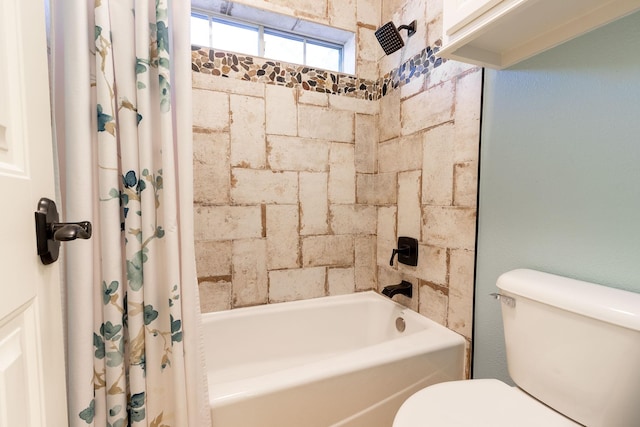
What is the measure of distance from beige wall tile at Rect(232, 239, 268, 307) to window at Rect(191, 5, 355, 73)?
114 cm

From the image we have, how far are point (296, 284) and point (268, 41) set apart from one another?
1.58 metres

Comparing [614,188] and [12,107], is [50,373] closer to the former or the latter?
[12,107]

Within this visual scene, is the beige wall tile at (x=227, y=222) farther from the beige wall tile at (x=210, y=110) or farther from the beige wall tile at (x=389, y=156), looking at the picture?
the beige wall tile at (x=389, y=156)

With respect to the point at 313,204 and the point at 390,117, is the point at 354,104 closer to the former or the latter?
the point at 390,117

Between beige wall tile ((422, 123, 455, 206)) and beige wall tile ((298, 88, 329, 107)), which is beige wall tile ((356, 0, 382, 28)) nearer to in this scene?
beige wall tile ((298, 88, 329, 107))

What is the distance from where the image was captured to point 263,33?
72.5 inches

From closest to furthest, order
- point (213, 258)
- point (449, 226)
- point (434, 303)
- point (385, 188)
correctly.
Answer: point (449, 226) < point (434, 303) < point (213, 258) < point (385, 188)

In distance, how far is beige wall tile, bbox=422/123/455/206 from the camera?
4.71 feet

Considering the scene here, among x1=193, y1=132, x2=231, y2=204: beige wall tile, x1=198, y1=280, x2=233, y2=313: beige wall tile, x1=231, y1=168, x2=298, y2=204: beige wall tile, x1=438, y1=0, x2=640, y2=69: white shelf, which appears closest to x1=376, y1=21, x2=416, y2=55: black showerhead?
x1=438, y1=0, x2=640, y2=69: white shelf

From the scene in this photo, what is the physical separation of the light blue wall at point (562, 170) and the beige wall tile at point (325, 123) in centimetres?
87

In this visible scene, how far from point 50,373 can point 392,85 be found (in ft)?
6.48

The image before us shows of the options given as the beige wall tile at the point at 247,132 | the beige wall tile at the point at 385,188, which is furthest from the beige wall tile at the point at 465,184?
the beige wall tile at the point at 247,132

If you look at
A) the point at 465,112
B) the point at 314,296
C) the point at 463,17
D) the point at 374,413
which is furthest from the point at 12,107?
the point at 314,296

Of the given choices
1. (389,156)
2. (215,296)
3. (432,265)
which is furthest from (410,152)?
(215,296)
